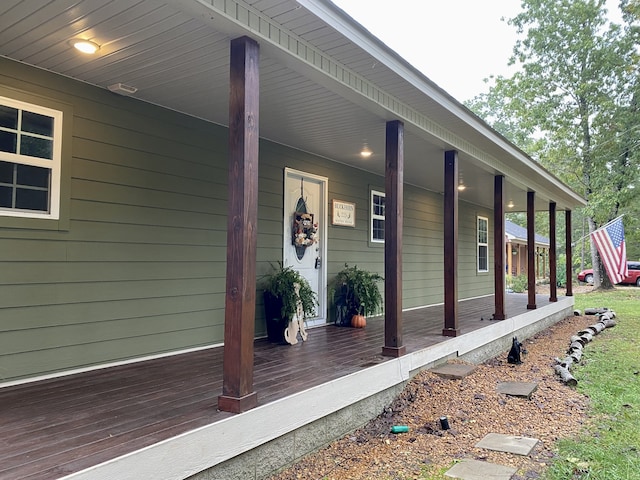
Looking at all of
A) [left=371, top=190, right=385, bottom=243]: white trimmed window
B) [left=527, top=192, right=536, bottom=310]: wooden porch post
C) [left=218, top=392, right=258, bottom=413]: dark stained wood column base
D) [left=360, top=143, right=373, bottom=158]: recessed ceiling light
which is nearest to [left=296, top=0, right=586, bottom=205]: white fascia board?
[left=360, top=143, right=373, bottom=158]: recessed ceiling light

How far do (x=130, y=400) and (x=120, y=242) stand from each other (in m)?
1.44

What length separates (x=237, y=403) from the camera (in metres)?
2.60

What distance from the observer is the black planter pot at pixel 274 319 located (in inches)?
193

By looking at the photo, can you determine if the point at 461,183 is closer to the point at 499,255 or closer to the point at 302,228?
the point at 499,255

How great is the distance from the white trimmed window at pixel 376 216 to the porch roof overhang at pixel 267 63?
1837 millimetres

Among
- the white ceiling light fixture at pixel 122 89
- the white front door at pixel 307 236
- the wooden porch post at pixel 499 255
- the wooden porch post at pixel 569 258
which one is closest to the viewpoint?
the white ceiling light fixture at pixel 122 89

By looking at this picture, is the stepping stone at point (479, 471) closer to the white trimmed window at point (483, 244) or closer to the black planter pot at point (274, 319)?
the black planter pot at point (274, 319)

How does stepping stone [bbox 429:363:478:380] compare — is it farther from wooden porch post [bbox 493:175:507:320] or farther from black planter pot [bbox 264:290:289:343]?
wooden porch post [bbox 493:175:507:320]

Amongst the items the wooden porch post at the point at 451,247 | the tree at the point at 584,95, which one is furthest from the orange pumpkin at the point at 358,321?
the tree at the point at 584,95

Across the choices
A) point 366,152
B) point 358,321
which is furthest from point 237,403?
point 366,152

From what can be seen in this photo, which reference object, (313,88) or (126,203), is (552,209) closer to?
(313,88)

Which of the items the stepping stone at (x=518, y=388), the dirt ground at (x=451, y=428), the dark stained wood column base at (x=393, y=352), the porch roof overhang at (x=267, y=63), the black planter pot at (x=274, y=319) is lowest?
the dirt ground at (x=451, y=428)

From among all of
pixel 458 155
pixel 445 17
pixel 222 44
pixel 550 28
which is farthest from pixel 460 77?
pixel 222 44

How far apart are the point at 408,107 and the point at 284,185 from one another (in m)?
1.78
